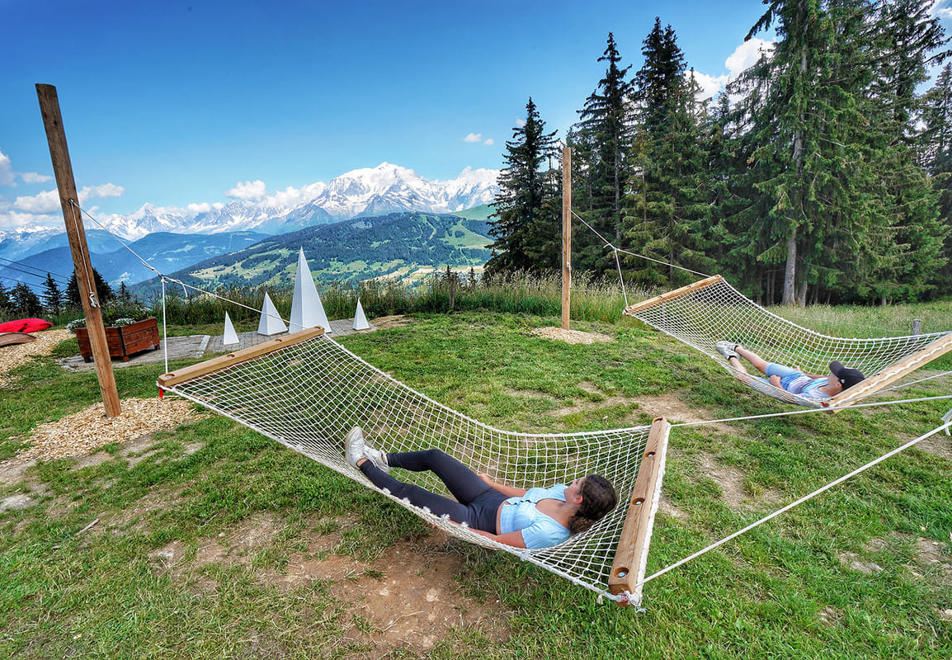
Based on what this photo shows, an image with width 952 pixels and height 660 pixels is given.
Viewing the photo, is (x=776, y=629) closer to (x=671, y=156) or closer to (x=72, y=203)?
(x=72, y=203)

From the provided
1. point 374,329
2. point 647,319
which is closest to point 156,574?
point 647,319

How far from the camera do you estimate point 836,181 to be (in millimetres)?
10453

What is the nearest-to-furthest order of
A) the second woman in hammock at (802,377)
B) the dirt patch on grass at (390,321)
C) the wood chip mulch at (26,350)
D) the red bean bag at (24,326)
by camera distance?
the second woman in hammock at (802,377) → the wood chip mulch at (26,350) → the red bean bag at (24,326) → the dirt patch on grass at (390,321)

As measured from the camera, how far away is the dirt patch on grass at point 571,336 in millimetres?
5461

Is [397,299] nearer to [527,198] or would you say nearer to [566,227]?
[566,227]

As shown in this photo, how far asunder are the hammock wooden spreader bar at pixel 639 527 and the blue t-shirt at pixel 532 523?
346mm

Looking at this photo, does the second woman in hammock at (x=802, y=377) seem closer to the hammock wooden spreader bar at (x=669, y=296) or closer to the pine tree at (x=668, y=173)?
the hammock wooden spreader bar at (x=669, y=296)

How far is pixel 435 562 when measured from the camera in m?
1.78

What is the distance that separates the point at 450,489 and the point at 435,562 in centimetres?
31

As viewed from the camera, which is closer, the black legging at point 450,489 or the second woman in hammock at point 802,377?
the black legging at point 450,489

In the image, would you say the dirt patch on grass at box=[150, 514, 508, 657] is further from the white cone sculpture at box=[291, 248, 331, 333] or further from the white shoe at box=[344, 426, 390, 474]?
the white cone sculpture at box=[291, 248, 331, 333]

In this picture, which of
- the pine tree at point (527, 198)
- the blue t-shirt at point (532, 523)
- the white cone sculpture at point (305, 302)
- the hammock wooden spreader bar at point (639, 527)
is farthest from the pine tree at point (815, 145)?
the blue t-shirt at point (532, 523)

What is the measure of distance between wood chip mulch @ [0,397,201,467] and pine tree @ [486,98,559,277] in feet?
42.9

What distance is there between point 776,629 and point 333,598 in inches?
63.0
